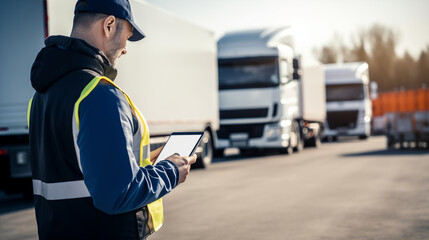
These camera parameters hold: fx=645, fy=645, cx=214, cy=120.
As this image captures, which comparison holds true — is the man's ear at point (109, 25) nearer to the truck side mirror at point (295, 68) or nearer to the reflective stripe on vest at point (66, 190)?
the reflective stripe on vest at point (66, 190)

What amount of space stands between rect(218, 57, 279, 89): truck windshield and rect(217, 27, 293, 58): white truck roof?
0.19m

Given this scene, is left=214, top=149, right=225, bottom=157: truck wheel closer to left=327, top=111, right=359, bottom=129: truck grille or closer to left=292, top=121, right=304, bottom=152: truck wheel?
left=292, top=121, right=304, bottom=152: truck wheel

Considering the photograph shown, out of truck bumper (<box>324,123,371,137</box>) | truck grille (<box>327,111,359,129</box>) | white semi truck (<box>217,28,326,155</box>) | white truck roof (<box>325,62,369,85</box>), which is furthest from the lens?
white truck roof (<box>325,62,369,85</box>)

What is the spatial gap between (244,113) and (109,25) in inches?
696

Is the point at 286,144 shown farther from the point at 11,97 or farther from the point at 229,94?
the point at 11,97

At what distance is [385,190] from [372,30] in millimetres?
81171

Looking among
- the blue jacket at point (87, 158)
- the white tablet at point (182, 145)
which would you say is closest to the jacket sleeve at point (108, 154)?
the blue jacket at point (87, 158)

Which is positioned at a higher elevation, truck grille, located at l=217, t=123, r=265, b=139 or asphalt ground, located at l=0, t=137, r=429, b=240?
truck grille, located at l=217, t=123, r=265, b=139

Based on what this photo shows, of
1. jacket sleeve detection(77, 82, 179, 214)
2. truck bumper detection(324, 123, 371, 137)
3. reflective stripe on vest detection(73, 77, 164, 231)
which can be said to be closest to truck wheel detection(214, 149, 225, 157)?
truck bumper detection(324, 123, 371, 137)

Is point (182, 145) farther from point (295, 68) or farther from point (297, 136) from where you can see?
point (297, 136)

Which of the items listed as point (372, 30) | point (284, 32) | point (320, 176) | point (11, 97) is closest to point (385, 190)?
point (320, 176)

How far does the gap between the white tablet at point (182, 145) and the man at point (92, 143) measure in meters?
0.19

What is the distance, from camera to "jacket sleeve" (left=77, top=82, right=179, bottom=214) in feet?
6.68

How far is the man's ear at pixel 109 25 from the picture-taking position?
228 centimetres
